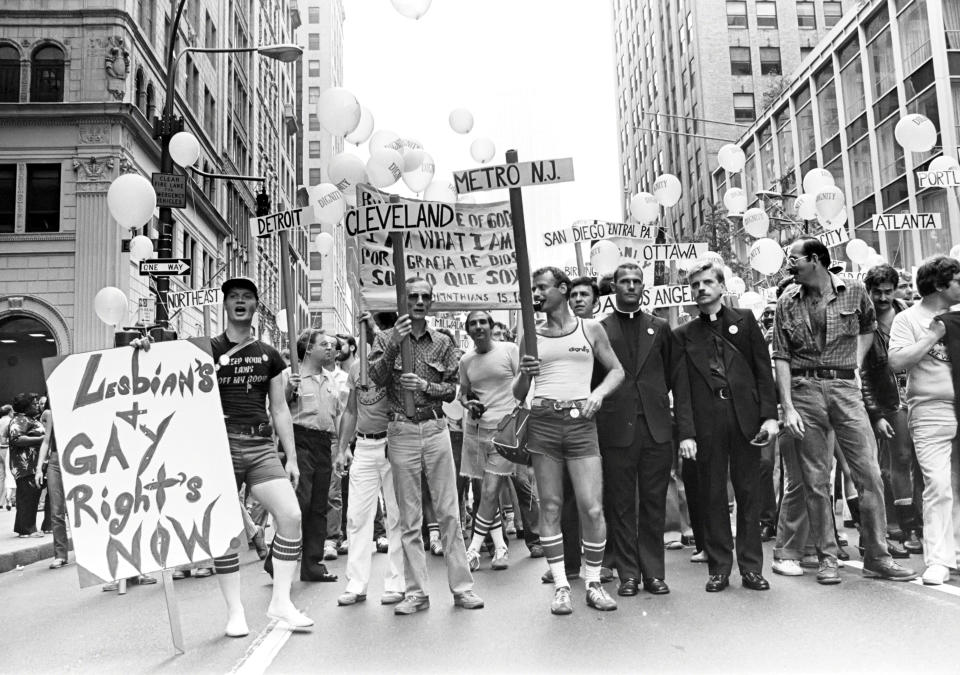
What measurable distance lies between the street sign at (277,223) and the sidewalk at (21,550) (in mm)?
4372

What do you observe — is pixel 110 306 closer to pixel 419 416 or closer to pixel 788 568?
pixel 419 416

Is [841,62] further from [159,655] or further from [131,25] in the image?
[159,655]

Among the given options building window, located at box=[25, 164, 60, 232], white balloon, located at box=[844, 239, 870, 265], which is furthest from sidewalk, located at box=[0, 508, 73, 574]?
building window, located at box=[25, 164, 60, 232]

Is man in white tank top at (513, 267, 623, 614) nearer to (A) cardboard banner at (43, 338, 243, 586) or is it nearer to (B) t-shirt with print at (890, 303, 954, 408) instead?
(A) cardboard banner at (43, 338, 243, 586)

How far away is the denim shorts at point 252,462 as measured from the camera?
5.50 m

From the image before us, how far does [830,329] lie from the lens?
6.36 m

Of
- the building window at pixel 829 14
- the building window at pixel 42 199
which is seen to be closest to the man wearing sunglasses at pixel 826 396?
the building window at pixel 42 199

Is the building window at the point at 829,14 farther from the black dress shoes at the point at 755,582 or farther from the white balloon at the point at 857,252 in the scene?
the black dress shoes at the point at 755,582

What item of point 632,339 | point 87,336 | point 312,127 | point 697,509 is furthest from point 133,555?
point 312,127

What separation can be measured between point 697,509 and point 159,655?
4.06 meters

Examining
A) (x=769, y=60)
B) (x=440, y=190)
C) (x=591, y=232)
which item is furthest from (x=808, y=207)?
(x=769, y=60)

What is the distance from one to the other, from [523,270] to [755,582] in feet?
8.43

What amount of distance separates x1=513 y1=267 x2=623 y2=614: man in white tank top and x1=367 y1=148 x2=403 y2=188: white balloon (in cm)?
489

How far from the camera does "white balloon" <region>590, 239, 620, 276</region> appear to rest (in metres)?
13.7
